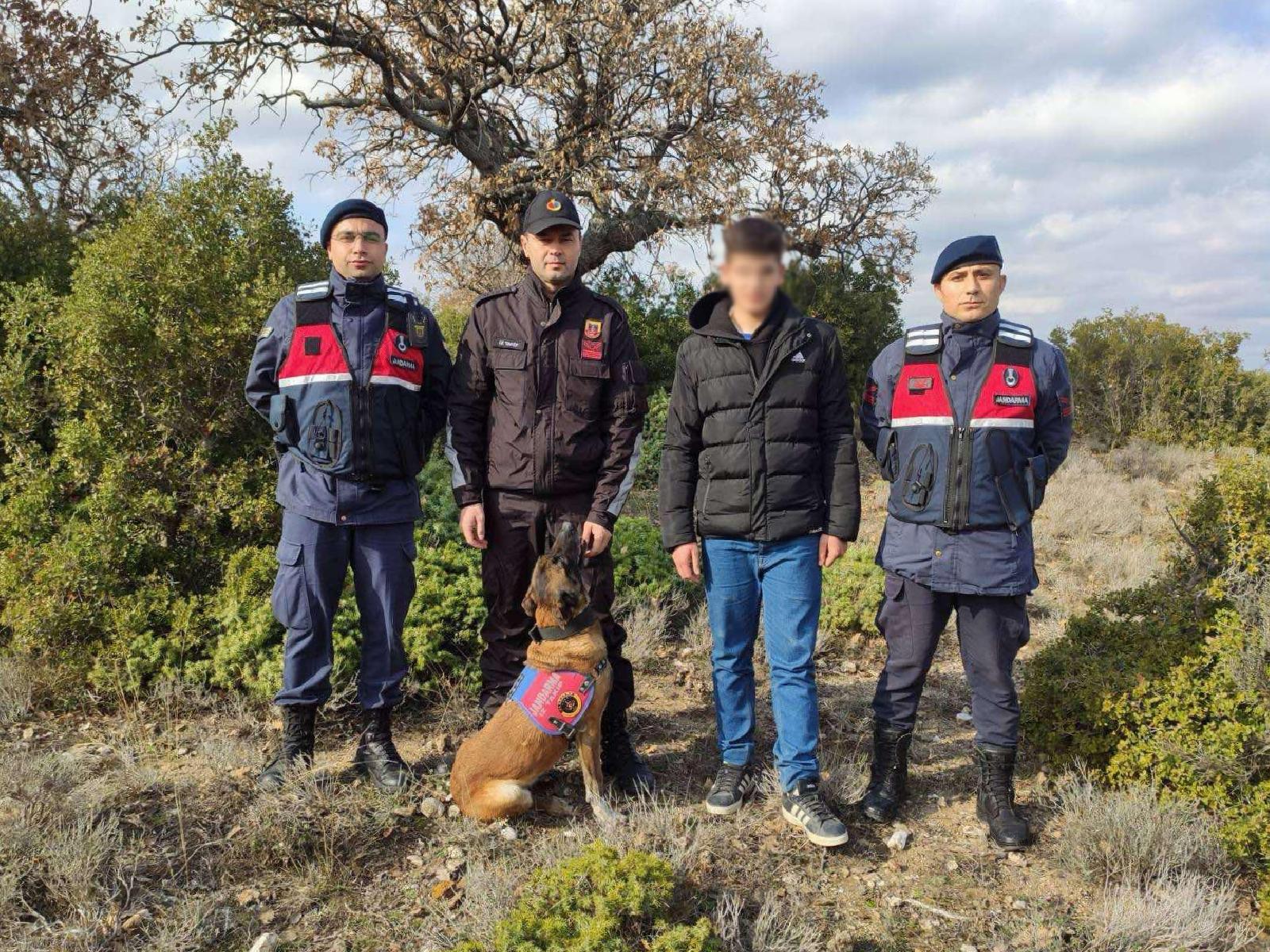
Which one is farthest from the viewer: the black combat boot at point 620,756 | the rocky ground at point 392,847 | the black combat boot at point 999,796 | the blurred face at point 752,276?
the black combat boot at point 620,756

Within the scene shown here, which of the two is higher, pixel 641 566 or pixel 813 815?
pixel 641 566

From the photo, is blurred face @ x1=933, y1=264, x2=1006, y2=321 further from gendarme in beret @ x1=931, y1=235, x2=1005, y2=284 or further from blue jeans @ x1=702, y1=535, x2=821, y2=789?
blue jeans @ x1=702, y1=535, x2=821, y2=789

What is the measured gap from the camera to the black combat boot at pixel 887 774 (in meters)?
3.63

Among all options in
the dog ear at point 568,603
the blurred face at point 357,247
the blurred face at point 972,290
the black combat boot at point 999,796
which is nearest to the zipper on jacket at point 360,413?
the blurred face at point 357,247

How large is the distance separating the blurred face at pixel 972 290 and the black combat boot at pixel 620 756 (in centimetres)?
244

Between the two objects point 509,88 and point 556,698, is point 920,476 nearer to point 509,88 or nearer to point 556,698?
point 556,698

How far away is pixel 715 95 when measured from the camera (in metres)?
7.95

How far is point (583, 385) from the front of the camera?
3.54 m

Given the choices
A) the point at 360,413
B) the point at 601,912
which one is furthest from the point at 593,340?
the point at 601,912

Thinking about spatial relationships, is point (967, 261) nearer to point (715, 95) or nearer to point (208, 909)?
point (208, 909)

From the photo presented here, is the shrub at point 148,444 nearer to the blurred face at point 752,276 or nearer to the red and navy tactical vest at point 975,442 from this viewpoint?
the red and navy tactical vest at point 975,442

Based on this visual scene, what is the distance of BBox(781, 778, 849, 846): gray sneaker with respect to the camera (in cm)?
328

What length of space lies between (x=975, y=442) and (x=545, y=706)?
6.98 feet

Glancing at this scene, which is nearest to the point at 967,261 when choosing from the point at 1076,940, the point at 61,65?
the point at 1076,940
